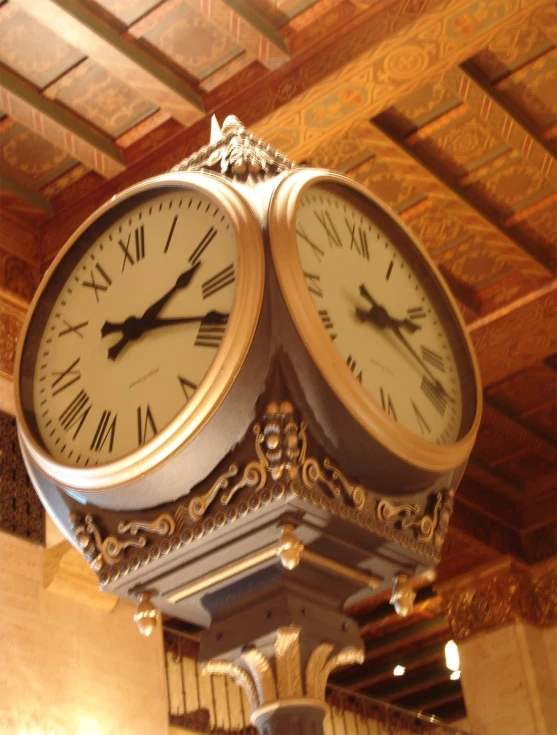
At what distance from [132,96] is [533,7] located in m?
1.95

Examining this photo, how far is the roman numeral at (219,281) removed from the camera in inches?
58.0

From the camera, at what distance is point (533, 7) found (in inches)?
197

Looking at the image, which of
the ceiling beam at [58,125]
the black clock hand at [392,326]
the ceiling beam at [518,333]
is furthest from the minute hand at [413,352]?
the ceiling beam at [518,333]

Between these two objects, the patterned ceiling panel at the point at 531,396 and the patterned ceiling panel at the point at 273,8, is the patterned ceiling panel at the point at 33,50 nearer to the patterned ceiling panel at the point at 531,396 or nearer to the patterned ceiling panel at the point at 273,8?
the patterned ceiling panel at the point at 273,8

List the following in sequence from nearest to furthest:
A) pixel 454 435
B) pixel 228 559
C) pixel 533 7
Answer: pixel 228 559 < pixel 454 435 < pixel 533 7

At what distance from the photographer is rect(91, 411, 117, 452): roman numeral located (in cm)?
149

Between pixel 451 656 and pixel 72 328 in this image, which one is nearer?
pixel 72 328

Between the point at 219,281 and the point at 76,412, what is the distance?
10.9 inches

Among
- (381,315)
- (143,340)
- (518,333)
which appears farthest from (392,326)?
(518,333)

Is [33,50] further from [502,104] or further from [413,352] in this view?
[413,352]

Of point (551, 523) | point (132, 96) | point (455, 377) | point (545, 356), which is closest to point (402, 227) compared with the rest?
point (455, 377)

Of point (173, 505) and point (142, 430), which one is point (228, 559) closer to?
point (173, 505)

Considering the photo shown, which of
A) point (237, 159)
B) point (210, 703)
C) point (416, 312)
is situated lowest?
point (416, 312)

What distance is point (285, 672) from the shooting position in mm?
1371
